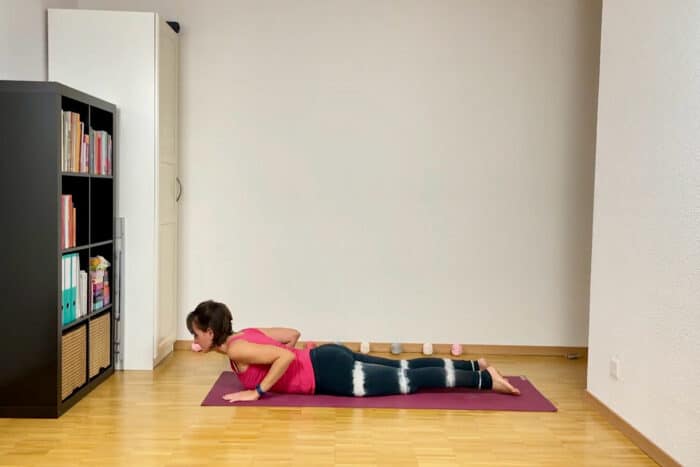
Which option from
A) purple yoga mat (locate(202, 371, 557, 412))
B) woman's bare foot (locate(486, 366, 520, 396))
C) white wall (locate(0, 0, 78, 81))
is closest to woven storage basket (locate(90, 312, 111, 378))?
purple yoga mat (locate(202, 371, 557, 412))

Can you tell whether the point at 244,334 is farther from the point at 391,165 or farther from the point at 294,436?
the point at 391,165

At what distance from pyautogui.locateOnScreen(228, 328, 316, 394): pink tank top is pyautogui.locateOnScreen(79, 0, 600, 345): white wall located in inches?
48.6

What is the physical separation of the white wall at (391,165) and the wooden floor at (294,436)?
4.19 ft

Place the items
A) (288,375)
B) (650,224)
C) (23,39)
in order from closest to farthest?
(650,224) → (288,375) → (23,39)

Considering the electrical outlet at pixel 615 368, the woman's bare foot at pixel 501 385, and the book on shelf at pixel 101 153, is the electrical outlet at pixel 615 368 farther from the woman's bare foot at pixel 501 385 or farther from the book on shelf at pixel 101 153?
the book on shelf at pixel 101 153

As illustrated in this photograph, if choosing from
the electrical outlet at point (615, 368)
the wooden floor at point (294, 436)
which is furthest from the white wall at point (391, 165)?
the electrical outlet at point (615, 368)

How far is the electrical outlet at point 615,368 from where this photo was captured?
377 cm

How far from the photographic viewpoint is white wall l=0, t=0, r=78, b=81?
4.23 metres

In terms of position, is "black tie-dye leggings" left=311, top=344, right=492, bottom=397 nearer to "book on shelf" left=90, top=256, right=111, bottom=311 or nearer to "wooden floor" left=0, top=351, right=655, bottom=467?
"wooden floor" left=0, top=351, right=655, bottom=467

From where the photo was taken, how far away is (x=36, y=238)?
3730 mm

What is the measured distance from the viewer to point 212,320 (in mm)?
3973

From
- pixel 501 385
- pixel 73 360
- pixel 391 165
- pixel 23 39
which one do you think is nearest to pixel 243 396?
pixel 73 360

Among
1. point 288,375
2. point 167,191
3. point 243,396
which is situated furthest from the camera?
point 167,191

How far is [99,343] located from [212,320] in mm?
855
